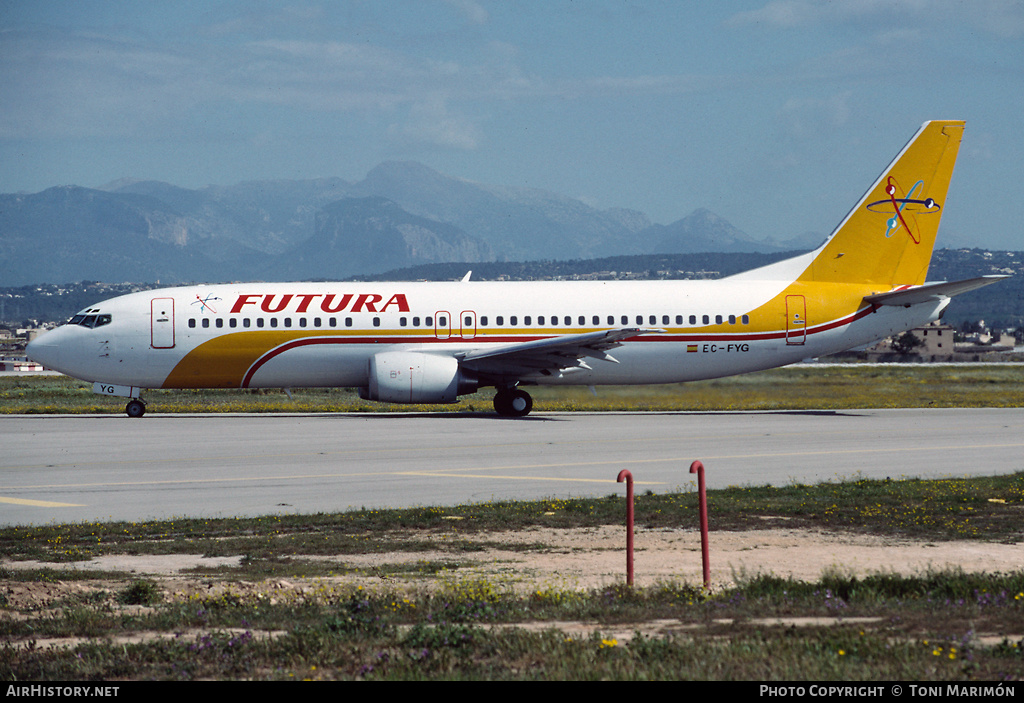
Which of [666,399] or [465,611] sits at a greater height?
[666,399]

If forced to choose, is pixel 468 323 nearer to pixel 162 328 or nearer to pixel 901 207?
pixel 162 328

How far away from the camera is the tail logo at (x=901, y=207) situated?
39688 millimetres

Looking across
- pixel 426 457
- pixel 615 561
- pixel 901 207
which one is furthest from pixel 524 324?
pixel 615 561

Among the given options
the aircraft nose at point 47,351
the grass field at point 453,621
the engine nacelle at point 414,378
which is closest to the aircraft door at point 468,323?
the engine nacelle at point 414,378

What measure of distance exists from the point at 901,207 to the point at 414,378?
1852cm

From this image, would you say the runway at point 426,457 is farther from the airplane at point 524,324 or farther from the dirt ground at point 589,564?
the dirt ground at point 589,564

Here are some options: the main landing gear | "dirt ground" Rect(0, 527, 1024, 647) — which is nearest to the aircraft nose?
the main landing gear

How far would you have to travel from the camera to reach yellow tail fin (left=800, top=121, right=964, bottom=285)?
3956cm

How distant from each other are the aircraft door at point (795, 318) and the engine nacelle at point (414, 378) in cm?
1183

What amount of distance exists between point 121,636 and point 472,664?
322 cm

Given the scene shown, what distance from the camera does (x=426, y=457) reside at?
24984 mm

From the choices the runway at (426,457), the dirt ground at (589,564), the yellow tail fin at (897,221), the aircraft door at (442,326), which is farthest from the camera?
the yellow tail fin at (897,221)

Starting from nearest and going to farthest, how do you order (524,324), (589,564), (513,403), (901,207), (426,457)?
(589,564)
(426,457)
(513,403)
(524,324)
(901,207)
